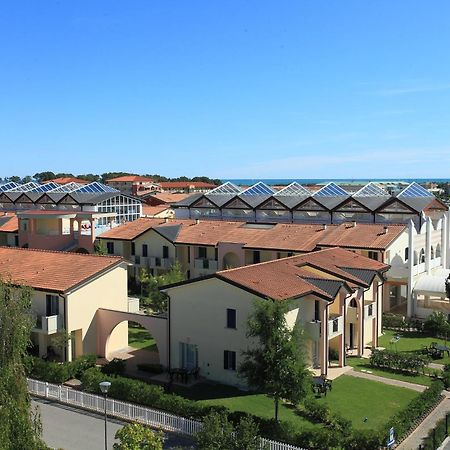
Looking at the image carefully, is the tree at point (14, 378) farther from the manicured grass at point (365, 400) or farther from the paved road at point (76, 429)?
the manicured grass at point (365, 400)

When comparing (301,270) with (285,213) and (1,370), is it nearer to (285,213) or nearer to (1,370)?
(1,370)

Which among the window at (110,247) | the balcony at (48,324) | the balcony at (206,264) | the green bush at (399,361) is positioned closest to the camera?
the green bush at (399,361)

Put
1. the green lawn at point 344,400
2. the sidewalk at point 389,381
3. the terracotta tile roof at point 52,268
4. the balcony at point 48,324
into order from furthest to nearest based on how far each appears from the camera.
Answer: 1. the terracotta tile roof at point 52,268
2. the balcony at point 48,324
3. the sidewalk at point 389,381
4. the green lawn at point 344,400

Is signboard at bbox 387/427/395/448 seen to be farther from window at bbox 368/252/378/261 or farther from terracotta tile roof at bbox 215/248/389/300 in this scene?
window at bbox 368/252/378/261

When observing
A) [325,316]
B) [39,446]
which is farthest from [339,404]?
[39,446]

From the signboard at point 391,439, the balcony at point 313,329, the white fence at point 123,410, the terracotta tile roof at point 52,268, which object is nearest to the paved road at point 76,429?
the white fence at point 123,410
